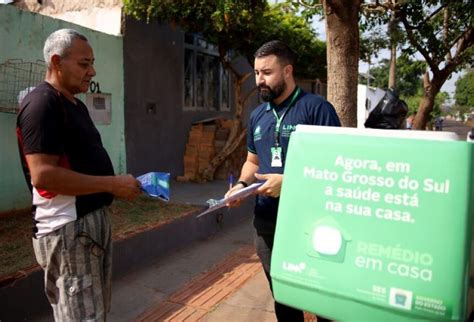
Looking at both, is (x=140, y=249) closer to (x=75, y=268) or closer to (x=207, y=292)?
(x=207, y=292)

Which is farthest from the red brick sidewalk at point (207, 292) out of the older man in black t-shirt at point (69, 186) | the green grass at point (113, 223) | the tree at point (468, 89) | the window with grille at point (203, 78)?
the tree at point (468, 89)

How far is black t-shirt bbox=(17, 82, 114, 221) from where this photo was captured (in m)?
1.80

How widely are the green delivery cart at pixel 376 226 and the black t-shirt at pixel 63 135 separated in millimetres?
999

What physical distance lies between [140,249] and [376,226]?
369cm

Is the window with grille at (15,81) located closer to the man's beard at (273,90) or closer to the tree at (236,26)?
the tree at (236,26)

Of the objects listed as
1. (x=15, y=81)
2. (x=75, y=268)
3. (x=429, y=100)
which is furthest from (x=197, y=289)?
(x=429, y=100)

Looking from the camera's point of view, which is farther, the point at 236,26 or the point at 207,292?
the point at 236,26

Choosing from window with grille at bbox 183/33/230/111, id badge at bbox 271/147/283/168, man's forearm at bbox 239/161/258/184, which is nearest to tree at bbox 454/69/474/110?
window with grille at bbox 183/33/230/111

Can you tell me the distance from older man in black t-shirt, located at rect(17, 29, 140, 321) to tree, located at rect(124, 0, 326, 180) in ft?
15.1

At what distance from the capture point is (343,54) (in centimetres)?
346

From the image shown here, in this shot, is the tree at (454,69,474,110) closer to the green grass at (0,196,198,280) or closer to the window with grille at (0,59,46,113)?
the green grass at (0,196,198,280)

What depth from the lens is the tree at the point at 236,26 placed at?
6.61 metres

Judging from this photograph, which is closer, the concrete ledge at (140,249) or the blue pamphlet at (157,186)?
the blue pamphlet at (157,186)

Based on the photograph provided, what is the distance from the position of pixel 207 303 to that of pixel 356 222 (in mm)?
2654
